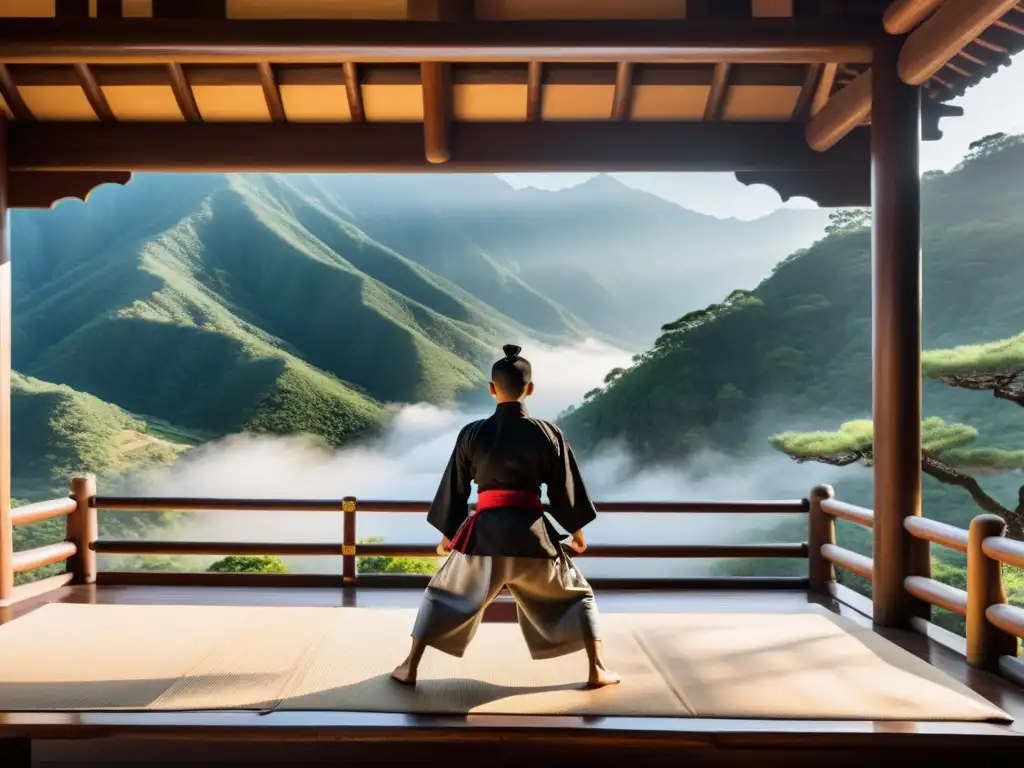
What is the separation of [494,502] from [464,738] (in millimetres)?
764

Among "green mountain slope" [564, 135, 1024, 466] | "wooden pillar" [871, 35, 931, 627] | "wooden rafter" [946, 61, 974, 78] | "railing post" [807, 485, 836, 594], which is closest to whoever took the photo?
"wooden pillar" [871, 35, 931, 627]

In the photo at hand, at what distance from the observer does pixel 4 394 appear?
423 cm

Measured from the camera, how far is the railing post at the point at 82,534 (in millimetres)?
4660

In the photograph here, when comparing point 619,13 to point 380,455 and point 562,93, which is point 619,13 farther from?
point 380,455

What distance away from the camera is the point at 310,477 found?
667 inches

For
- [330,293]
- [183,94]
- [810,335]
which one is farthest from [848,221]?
[183,94]

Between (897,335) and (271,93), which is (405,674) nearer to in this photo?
(897,335)

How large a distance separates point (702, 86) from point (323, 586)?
3673 mm

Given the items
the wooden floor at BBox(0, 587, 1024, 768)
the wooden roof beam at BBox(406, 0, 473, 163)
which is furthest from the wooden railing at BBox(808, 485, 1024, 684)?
the wooden roof beam at BBox(406, 0, 473, 163)

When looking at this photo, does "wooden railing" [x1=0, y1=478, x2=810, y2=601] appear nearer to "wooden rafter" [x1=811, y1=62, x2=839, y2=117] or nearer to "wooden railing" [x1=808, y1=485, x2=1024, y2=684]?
"wooden railing" [x1=808, y1=485, x2=1024, y2=684]

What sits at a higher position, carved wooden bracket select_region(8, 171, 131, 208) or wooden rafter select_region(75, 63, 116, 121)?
wooden rafter select_region(75, 63, 116, 121)

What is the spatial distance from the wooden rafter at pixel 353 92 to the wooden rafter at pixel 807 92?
253 centimetres

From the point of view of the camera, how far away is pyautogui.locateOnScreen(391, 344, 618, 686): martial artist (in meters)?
2.65

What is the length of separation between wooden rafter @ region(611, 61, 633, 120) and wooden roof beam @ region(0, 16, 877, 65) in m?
0.66
